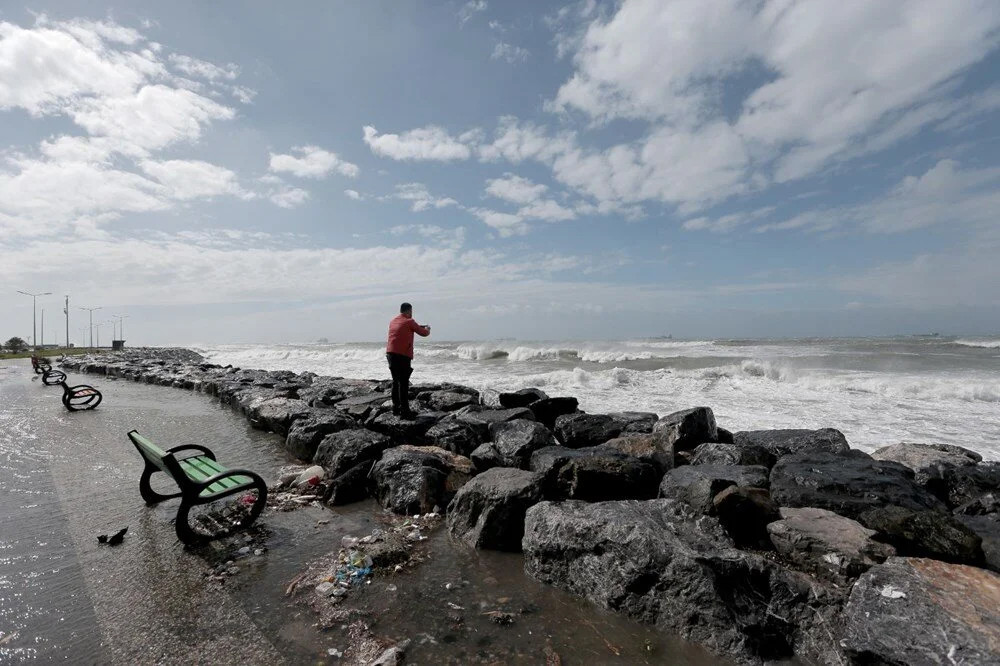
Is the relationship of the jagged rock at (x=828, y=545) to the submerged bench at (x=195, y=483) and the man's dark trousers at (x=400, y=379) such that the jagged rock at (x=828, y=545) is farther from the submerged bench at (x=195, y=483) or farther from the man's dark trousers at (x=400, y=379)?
the man's dark trousers at (x=400, y=379)

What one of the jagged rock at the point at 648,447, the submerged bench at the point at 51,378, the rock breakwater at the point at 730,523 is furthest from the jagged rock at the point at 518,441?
the submerged bench at the point at 51,378

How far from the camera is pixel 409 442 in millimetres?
6941

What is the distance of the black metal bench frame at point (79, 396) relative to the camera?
1045cm

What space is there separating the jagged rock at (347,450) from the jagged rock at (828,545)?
4.37 m

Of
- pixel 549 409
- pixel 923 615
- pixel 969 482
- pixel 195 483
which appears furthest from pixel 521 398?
pixel 923 615

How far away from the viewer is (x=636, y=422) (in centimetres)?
745

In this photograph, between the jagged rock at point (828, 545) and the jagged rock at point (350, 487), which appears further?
the jagged rock at point (350, 487)

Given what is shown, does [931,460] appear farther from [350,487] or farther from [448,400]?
[448,400]

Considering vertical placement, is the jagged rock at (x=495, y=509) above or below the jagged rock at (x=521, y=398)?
below

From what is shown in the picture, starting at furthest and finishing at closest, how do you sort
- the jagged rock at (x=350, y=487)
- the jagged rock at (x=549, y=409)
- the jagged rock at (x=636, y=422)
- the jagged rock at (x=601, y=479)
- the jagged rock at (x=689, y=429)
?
1. the jagged rock at (x=549, y=409)
2. the jagged rock at (x=636, y=422)
3. the jagged rock at (x=689, y=429)
4. the jagged rock at (x=350, y=487)
5. the jagged rock at (x=601, y=479)

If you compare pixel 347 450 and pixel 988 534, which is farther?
pixel 347 450

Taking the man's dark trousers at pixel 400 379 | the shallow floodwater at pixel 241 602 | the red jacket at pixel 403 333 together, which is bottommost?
the shallow floodwater at pixel 241 602

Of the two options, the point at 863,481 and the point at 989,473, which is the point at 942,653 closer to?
the point at 863,481

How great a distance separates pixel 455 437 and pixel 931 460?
19.7 ft
